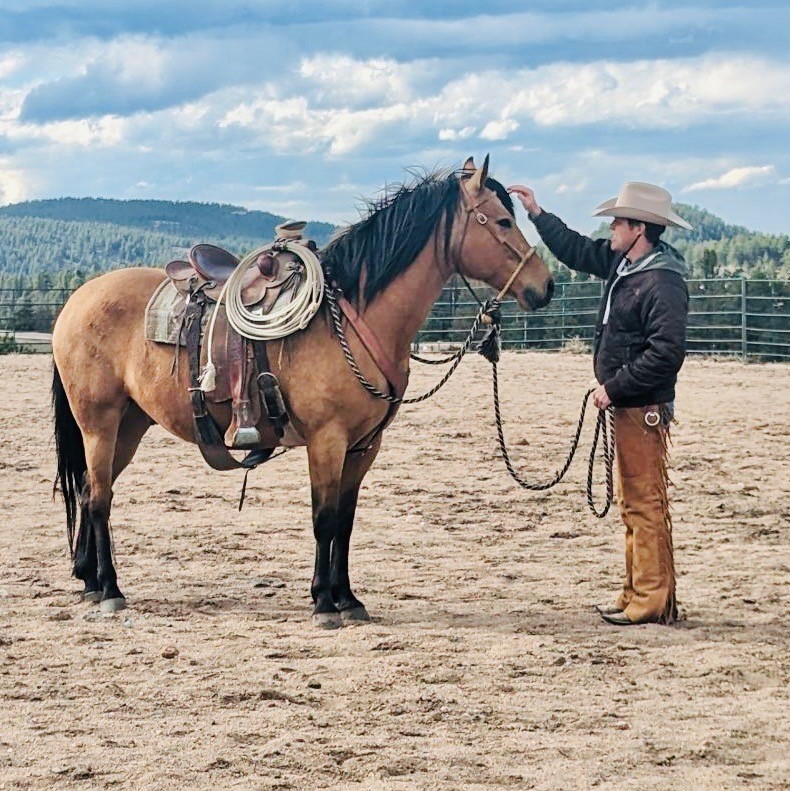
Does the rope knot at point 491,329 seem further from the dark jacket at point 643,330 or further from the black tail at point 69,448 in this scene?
the black tail at point 69,448

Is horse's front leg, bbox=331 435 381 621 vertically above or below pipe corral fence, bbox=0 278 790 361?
below

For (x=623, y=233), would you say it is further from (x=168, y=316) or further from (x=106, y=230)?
(x=106, y=230)

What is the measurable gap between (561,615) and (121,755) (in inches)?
96.6

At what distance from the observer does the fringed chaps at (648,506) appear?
17.2ft

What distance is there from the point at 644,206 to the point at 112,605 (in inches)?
124

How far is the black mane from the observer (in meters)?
5.28

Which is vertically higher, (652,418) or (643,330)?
(643,330)

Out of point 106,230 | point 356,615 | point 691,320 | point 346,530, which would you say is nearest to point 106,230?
point 106,230

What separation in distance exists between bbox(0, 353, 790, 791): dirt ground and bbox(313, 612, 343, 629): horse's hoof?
0.44 ft

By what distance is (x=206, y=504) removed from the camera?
820 cm

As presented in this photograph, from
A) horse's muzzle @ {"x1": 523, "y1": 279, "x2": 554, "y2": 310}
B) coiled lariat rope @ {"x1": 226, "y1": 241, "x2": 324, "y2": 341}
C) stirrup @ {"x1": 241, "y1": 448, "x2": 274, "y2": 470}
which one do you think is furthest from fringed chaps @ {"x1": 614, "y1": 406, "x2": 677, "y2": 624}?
stirrup @ {"x1": 241, "y1": 448, "x2": 274, "y2": 470}

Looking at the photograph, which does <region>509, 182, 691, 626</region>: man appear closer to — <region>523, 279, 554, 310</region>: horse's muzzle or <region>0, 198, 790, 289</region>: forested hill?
<region>523, 279, 554, 310</region>: horse's muzzle

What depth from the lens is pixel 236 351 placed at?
5.40m

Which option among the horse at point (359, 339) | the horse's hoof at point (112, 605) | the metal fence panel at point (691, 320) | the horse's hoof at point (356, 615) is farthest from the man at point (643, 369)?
the metal fence panel at point (691, 320)
